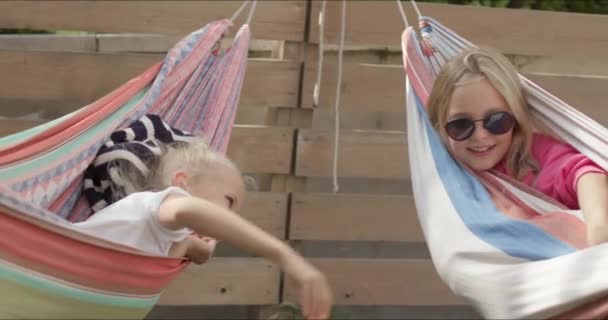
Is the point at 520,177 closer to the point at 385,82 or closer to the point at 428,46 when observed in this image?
the point at 428,46

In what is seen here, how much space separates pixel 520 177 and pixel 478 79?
0.23m

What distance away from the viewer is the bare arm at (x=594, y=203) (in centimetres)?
184

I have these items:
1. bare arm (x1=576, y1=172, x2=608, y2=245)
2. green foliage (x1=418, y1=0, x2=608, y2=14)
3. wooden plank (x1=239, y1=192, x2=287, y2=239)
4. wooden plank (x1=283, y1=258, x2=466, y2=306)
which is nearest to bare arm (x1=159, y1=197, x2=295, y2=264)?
bare arm (x1=576, y1=172, x2=608, y2=245)

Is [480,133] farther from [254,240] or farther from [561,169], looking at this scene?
[254,240]

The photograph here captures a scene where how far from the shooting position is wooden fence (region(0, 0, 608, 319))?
297 cm

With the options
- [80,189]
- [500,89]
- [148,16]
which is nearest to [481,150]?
[500,89]

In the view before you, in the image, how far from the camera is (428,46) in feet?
8.34

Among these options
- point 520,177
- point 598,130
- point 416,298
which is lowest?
point 416,298

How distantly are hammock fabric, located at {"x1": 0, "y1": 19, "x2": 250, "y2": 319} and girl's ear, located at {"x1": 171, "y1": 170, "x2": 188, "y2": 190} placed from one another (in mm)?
154

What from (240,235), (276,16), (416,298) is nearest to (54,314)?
(240,235)

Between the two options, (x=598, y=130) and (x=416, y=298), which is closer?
(x=598, y=130)

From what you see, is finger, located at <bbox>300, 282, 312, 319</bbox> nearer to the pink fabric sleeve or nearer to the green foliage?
the pink fabric sleeve

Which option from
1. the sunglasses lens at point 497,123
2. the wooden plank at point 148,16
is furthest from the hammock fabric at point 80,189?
the sunglasses lens at point 497,123

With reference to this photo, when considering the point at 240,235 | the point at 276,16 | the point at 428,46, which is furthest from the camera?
the point at 276,16
